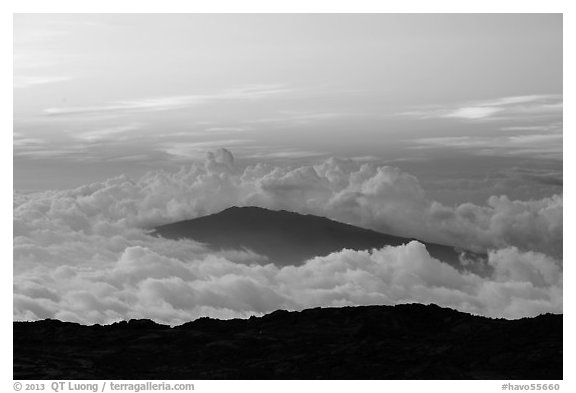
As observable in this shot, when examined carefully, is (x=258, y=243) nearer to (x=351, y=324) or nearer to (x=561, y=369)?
(x=351, y=324)

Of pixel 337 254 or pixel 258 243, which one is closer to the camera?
pixel 337 254

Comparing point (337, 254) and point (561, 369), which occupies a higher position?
point (337, 254)

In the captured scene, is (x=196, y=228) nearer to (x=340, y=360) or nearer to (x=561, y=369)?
(x=340, y=360)
